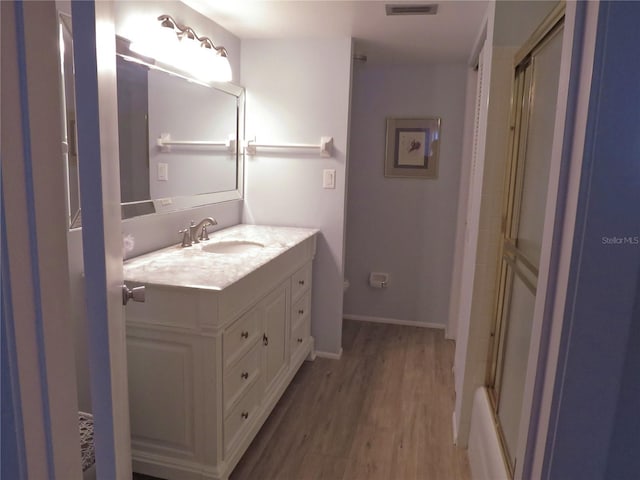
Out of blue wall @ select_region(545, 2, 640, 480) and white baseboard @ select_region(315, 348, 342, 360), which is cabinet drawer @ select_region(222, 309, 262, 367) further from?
blue wall @ select_region(545, 2, 640, 480)

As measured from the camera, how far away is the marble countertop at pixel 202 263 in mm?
1791

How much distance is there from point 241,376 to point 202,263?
1.65ft

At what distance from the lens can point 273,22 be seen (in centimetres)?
263

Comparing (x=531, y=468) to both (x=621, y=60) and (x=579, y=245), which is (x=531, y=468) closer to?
(x=579, y=245)

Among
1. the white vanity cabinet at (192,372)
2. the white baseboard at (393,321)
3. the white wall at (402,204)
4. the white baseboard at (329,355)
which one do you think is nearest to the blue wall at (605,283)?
the white vanity cabinet at (192,372)

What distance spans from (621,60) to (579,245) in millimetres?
242

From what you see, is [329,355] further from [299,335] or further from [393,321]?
[393,321]

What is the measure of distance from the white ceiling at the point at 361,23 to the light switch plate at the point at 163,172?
80 centimetres

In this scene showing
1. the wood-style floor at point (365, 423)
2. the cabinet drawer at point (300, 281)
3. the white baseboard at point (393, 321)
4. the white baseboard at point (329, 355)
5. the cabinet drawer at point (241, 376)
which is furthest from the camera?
the white baseboard at point (393, 321)

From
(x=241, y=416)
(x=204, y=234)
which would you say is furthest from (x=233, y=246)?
Answer: (x=241, y=416)

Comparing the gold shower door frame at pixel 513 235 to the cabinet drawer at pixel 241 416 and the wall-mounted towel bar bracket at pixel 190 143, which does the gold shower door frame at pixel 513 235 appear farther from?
the wall-mounted towel bar bracket at pixel 190 143

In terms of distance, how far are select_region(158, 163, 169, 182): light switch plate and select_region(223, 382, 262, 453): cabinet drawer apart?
106cm

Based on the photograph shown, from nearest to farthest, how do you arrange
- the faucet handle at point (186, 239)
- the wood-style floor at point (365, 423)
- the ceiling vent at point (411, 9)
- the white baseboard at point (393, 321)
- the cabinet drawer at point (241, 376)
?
1. the cabinet drawer at point (241, 376)
2. the wood-style floor at point (365, 423)
3. the ceiling vent at point (411, 9)
4. the faucet handle at point (186, 239)
5. the white baseboard at point (393, 321)

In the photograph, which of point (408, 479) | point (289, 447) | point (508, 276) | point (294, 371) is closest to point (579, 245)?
point (508, 276)
